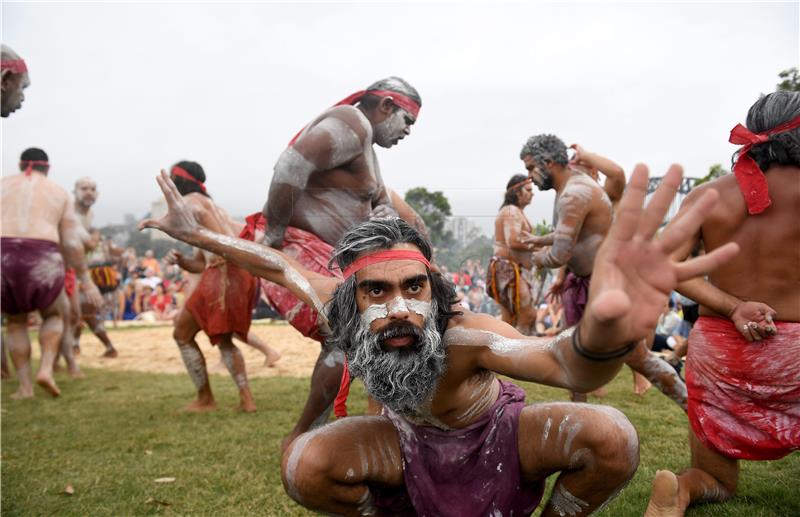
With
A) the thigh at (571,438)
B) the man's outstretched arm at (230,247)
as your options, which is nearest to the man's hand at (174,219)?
the man's outstretched arm at (230,247)

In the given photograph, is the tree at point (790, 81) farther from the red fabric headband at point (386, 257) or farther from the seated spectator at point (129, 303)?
the seated spectator at point (129, 303)

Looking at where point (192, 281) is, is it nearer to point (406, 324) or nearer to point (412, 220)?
point (412, 220)

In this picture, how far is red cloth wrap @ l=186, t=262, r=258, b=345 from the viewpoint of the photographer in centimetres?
517

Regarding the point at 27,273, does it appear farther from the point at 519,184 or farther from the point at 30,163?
the point at 519,184

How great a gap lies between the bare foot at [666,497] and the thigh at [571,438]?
0.48m

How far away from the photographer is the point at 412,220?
3.91m

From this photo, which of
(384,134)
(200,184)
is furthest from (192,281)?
(384,134)

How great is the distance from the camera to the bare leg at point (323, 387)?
3598mm

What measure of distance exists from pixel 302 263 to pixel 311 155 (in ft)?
1.99

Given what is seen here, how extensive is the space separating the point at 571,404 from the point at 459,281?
3.54ft

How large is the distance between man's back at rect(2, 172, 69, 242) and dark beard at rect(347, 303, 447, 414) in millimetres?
4637

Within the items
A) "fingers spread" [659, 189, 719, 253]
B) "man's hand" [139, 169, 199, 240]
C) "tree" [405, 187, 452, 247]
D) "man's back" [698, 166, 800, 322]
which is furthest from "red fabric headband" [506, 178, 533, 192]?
"fingers spread" [659, 189, 719, 253]

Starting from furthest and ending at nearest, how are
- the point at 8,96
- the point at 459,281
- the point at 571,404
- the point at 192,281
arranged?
1. the point at 192,281
2. the point at 8,96
3. the point at 459,281
4. the point at 571,404

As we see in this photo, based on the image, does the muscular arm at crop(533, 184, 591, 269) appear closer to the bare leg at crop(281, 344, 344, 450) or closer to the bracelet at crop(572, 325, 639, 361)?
the bare leg at crop(281, 344, 344, 450)
